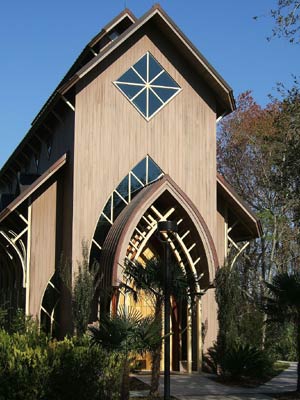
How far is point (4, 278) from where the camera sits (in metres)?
24.3

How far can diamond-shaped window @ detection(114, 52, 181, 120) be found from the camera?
20422 millimetres

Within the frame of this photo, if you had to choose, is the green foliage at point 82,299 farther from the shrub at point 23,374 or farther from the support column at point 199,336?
the shrub at point 23,374

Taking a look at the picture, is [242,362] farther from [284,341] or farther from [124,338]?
[284,341]

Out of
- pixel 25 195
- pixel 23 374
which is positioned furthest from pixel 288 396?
pixel 25 195

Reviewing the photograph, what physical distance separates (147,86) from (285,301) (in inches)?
351

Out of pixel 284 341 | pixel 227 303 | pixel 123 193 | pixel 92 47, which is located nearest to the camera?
pixel 227 303

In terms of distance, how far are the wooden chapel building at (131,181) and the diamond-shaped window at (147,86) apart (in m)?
0.03

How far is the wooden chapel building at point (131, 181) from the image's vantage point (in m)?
19.1

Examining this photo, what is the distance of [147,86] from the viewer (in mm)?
20625

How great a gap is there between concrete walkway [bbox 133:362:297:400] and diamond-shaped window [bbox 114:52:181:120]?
8.37 metres

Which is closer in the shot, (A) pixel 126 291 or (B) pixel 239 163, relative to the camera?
(A) pixel 126 291

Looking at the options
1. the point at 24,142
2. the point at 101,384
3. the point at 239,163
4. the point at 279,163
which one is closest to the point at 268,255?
the point at 239,163

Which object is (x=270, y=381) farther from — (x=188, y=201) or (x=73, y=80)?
(x=73, y=80)

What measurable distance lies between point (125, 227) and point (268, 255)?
19.9 meters
